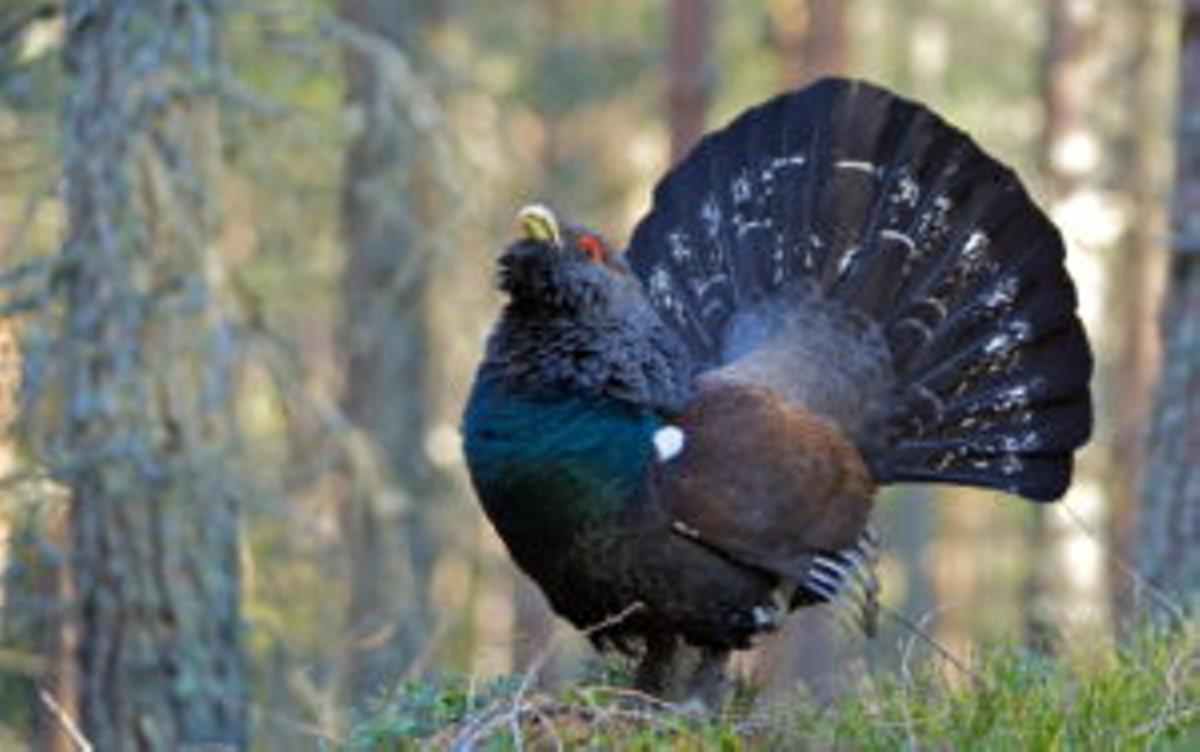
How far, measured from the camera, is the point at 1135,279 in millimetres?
16438

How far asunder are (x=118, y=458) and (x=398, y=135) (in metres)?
1.77

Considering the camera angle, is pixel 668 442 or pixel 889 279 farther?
pixel 889 279

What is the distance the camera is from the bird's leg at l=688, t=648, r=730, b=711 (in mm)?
5172

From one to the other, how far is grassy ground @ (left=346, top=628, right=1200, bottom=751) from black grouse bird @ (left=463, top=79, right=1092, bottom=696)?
1.67 ft

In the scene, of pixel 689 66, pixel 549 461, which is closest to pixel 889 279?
pixel 549 461

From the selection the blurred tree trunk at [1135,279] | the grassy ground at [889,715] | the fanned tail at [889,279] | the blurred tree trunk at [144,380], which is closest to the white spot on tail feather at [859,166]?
the fanned tail at [889,279]

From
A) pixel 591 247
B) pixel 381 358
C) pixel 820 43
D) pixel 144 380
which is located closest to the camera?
pixel 591 247

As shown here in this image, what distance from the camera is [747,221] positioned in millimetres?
6383

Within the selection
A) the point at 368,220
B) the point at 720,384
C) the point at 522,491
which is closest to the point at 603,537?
the point at 522,491

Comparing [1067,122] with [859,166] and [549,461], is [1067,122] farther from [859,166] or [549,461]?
[549,461]

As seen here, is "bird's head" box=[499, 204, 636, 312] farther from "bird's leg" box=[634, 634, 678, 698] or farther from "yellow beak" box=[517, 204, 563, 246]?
"bird's leg" box=[634, 634, 678, 698]

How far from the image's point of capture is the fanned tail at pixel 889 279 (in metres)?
6.04

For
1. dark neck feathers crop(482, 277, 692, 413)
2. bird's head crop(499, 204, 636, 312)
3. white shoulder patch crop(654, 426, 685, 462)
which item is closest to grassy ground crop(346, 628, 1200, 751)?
white shoulder patch crop(654, 426, 685, 462)

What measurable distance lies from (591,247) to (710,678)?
1.22m
